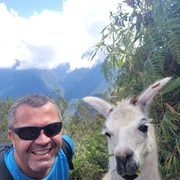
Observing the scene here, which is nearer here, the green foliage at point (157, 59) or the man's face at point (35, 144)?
the man's face at point (35, 144)

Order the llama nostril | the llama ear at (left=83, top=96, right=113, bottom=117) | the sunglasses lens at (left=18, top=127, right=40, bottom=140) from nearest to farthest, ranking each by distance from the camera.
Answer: the sunglasses lens at (left=18, top=127, right=40, bottom=140) → the llama nostril → the llama ear at (left=83, top=96, right=113, bottom=117)

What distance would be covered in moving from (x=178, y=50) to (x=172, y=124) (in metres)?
1.19

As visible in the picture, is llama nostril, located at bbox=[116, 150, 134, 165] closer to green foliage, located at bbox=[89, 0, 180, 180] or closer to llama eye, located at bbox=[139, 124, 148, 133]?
llama eye, located at bbox=[139, 124, 148, 133]

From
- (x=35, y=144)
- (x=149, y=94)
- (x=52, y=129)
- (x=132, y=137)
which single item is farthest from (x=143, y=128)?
(x=35, y=144)

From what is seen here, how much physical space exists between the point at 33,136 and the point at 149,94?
5.56 ft

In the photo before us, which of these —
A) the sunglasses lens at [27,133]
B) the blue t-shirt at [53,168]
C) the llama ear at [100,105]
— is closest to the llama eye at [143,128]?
the llama ear at [100,105]

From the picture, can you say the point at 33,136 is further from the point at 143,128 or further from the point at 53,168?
the point at 143,128

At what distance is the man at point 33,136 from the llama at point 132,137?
0.80 m

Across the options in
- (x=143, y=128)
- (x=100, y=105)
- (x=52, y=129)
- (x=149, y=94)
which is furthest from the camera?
(x=100, y=105)

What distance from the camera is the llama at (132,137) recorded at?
2.76m

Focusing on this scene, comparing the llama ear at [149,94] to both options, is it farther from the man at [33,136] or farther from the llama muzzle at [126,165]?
the man at [33,136]

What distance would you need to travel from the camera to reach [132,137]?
2.92 meters

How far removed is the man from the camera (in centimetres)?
240

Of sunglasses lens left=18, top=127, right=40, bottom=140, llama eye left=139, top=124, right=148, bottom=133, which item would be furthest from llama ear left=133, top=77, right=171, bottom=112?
sunglasses lens left=18, top=127, right=40, bottom=140
